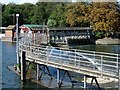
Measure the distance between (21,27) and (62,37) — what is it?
24.6 feet

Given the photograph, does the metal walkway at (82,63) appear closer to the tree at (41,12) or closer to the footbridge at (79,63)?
the footbridge at (79,63)

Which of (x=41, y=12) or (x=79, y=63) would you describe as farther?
(x=41, y=12)

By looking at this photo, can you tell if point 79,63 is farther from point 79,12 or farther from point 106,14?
point 79,12

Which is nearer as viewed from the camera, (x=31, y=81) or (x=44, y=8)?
(x=31, y=81)

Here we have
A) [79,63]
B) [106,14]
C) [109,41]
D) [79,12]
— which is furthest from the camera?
[109,41]

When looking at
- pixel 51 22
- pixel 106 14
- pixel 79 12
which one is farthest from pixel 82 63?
pixel 51 22

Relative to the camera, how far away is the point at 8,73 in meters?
20.6

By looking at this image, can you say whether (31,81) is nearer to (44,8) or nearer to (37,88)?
(37,88)

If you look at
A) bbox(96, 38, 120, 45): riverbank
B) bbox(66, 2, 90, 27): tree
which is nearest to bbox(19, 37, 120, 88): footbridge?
bbox(66, 2, 90, 27): tree

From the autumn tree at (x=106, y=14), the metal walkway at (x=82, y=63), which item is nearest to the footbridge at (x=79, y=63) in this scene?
the metal walkway at (x=82, y=63)

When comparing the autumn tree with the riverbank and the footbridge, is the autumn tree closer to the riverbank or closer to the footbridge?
the footbridge

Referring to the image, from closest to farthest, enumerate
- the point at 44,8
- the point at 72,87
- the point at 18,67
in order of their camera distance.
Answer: the point at 72,87 < the point at 18,67 < the point at 44,8

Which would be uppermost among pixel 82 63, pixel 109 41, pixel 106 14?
pixel 106 14

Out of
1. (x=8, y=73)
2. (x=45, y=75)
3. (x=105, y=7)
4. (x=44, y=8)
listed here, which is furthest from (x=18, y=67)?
(x=44, y=8)
